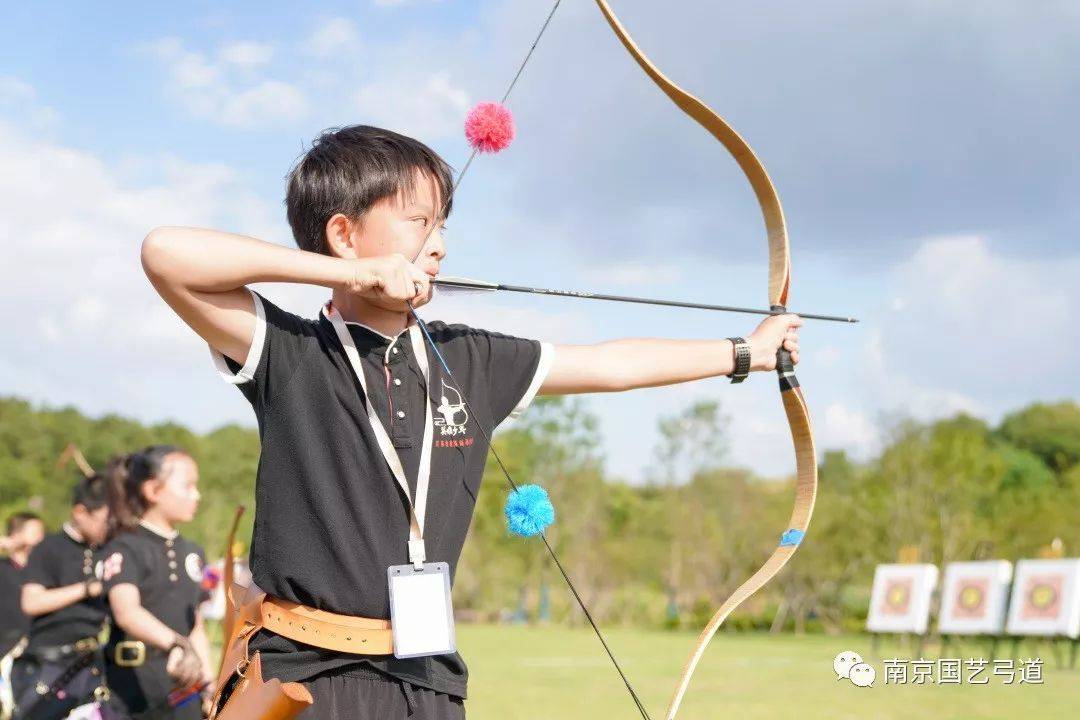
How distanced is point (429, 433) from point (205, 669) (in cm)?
266

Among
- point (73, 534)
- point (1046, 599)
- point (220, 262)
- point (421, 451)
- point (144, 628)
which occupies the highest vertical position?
point (220, 262)

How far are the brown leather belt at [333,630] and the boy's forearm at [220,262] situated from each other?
57 cm

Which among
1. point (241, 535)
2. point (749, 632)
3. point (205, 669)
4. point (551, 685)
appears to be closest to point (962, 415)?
point (749, 632)

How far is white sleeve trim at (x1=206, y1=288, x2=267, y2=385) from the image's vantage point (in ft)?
6.76

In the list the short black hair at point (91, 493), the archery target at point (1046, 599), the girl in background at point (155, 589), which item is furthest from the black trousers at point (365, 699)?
the archery target at point (1046, 599)

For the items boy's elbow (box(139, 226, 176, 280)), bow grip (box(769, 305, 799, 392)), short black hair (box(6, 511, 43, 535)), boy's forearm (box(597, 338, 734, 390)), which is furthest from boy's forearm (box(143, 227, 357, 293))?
short black hair (box(6, 511, 43, 535))

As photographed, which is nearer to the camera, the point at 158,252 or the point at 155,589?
the point at 158,252

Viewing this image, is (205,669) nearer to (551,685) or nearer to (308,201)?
(308,201)

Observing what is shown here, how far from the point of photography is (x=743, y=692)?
9844mm

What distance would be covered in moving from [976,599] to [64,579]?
11.8 m

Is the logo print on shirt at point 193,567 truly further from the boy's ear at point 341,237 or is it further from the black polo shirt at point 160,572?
the boy's ear at point 341,237

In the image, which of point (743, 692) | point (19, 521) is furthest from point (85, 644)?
point (743, 692)

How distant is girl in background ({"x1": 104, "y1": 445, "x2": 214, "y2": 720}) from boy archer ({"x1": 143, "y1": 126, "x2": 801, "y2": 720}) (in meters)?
2.27

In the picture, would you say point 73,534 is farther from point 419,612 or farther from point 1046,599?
→ point 1046,599
